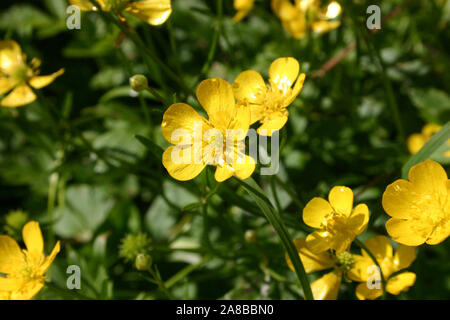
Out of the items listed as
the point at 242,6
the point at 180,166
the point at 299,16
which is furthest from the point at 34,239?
the point at 299,16

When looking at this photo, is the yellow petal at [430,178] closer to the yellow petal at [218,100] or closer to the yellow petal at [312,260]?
the yellow petal at [312,260]

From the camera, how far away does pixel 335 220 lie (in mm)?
1111

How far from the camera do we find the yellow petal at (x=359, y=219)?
1.08 metres

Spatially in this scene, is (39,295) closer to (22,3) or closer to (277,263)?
(277,263)

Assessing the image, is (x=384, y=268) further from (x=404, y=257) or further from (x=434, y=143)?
(x=434, y=143)

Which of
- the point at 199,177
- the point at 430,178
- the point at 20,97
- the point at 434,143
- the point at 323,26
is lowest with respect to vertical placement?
the point at 430,178

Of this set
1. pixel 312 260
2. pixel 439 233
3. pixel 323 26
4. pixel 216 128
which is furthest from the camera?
pixel 323 26

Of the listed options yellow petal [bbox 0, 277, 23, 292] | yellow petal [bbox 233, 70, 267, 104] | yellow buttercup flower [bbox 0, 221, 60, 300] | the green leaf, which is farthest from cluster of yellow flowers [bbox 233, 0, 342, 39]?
yellow petal [bbox 0, 277, 23, 292]

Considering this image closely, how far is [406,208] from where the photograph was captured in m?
1.11

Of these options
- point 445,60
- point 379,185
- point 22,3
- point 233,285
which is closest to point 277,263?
point 233,285

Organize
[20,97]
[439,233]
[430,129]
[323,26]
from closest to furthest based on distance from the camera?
[439,233], [20,97], [430,129], [323,26]

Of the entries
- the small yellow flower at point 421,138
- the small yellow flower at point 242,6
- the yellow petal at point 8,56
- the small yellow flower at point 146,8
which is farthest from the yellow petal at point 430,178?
the yellow petal at point 8,56

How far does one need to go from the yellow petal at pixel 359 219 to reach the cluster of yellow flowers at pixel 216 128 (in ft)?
0.90

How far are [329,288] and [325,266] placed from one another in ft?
0.19
